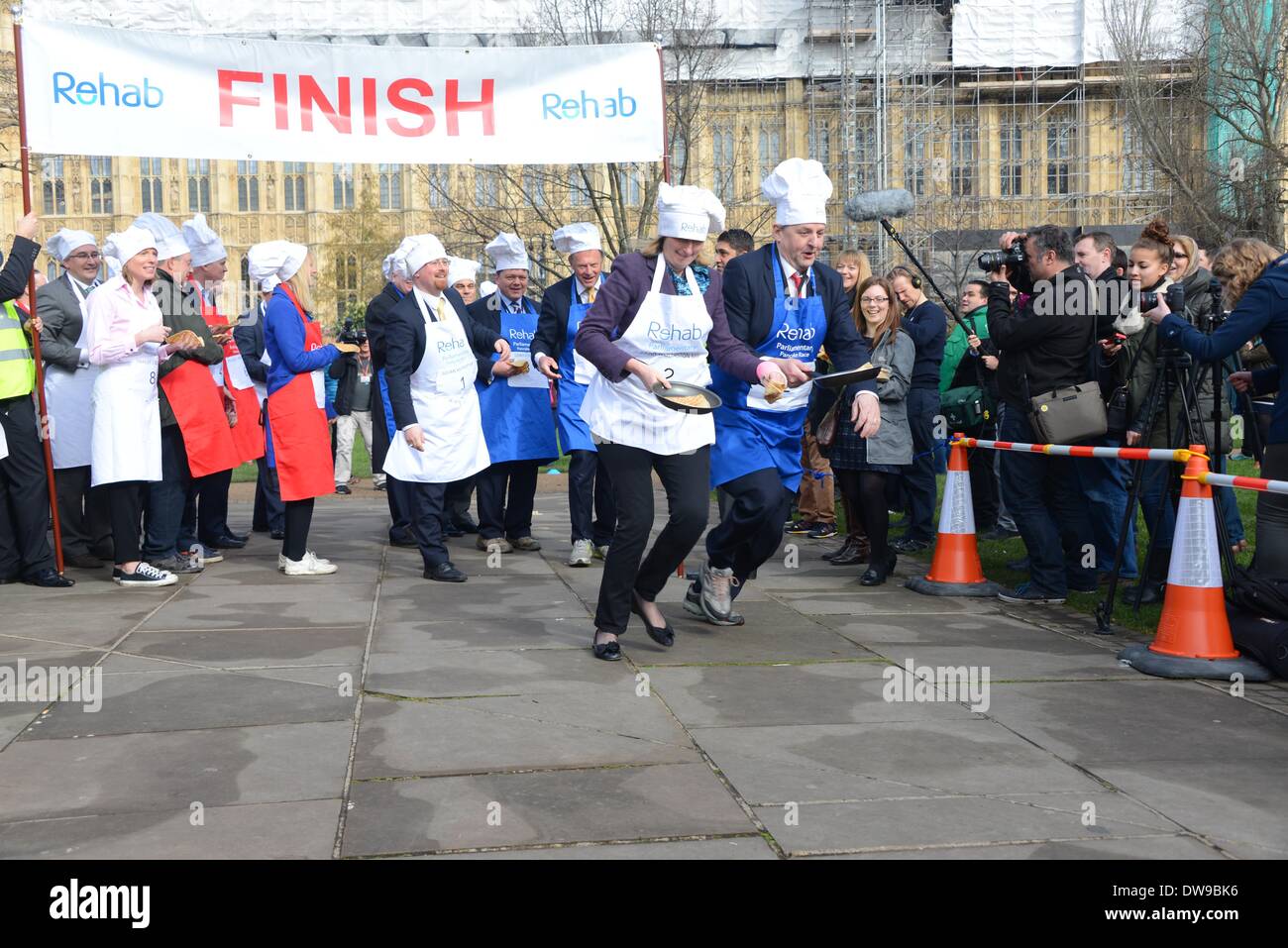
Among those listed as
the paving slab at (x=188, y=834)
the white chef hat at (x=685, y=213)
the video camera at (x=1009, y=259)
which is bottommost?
the paving slab at (x=188, y=834)

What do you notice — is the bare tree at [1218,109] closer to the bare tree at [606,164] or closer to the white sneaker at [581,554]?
the bare tree at [606,164]

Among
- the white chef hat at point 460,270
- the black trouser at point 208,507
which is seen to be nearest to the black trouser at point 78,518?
the black trouser at point 208,507

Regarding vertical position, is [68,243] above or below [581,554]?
above

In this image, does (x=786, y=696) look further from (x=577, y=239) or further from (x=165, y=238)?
(x=165, y=238)

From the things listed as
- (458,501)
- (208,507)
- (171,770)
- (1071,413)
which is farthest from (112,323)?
(1071,413)

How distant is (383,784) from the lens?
13.7ft

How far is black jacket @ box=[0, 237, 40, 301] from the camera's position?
25.1ft

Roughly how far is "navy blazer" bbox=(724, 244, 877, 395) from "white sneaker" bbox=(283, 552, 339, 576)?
11.1 feet

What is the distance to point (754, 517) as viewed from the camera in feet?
21.1

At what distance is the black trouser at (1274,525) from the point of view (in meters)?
5.95

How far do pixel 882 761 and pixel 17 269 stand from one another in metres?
5.56

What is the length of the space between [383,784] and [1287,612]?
363cm

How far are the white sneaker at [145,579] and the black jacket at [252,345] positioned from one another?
1.94m

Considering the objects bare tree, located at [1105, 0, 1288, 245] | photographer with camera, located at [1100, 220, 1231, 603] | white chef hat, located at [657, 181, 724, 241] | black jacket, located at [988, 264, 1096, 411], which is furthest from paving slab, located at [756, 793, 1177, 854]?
bare tree, located at [1105, 0, 1288, 245]
